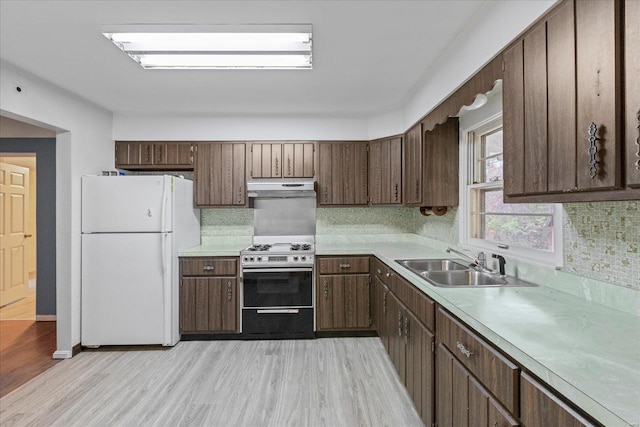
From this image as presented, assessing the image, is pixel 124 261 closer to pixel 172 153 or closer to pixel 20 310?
pixel 172 153

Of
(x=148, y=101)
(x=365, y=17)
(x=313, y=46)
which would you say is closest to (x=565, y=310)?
(x=365, y=17)

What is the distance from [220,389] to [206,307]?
41.5 inches

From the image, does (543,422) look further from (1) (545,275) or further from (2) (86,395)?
(2) (86,395)

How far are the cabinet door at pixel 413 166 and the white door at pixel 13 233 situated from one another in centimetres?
549

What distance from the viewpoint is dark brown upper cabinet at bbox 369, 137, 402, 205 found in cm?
358

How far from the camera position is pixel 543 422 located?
93 centimetres

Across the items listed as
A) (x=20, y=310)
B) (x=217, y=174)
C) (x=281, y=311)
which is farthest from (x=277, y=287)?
(x=20, y=310)

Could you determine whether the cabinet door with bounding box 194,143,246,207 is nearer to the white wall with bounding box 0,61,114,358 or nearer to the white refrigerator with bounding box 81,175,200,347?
the white refrigerator with bounding box 81,175,200,347

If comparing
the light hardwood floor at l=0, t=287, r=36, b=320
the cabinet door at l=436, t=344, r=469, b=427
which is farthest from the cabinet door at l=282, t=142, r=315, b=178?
the light hardwood floor at l=0, t=287, r=36, b=320

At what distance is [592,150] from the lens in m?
1.08

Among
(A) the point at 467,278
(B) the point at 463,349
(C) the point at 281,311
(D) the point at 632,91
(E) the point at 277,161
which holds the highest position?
(E) the point at 277,161

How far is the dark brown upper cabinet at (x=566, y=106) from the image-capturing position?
40.2 inches

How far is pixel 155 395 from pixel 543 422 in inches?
97.7

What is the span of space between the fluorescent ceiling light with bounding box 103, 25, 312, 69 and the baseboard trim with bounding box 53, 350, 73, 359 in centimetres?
267
